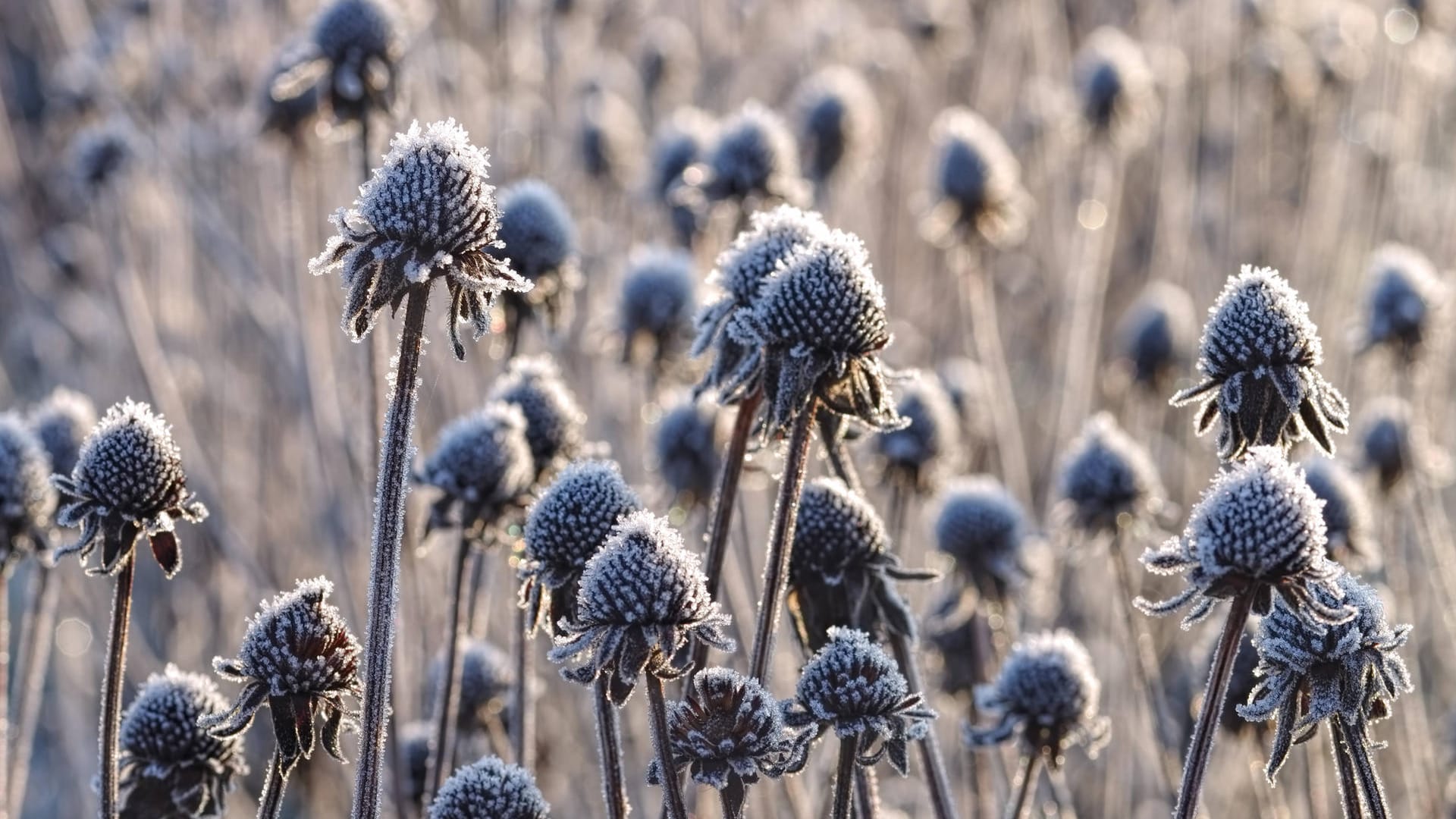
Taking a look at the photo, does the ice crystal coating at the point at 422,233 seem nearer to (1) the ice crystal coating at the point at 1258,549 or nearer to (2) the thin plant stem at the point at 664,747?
(2) the thin plant stem at the point at 664,747

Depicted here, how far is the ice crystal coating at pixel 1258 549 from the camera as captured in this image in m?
2.22

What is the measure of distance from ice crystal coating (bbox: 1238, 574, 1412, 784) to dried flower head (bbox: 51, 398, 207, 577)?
1881 millimetres

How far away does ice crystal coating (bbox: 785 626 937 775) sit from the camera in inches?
95.0

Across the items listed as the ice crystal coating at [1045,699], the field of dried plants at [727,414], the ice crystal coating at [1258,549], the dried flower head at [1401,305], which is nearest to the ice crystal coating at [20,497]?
the field of dried plants at [727,414]

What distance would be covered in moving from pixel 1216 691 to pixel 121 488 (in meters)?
1.86

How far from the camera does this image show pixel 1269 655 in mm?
2391

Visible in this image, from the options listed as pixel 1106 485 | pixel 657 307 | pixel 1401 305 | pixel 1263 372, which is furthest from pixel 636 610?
pixel 1401 305

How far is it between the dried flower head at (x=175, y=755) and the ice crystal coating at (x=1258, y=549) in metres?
1.75

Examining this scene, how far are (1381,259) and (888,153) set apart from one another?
451cm

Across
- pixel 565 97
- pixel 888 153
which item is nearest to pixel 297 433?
pixel 565 97

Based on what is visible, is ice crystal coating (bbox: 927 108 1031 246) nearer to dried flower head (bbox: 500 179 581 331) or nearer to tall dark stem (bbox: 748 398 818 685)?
dried flower head (bbox: 500 179 581 331)

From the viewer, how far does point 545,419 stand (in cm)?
356

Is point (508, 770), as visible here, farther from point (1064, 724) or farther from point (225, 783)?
point (1064, 724)

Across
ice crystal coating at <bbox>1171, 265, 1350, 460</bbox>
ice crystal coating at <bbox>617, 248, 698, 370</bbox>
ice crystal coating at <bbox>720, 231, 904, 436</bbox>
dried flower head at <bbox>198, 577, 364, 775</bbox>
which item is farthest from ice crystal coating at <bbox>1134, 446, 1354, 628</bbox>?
ice crystal coating at <bbox>617, 248, 698, 370</bbox>
